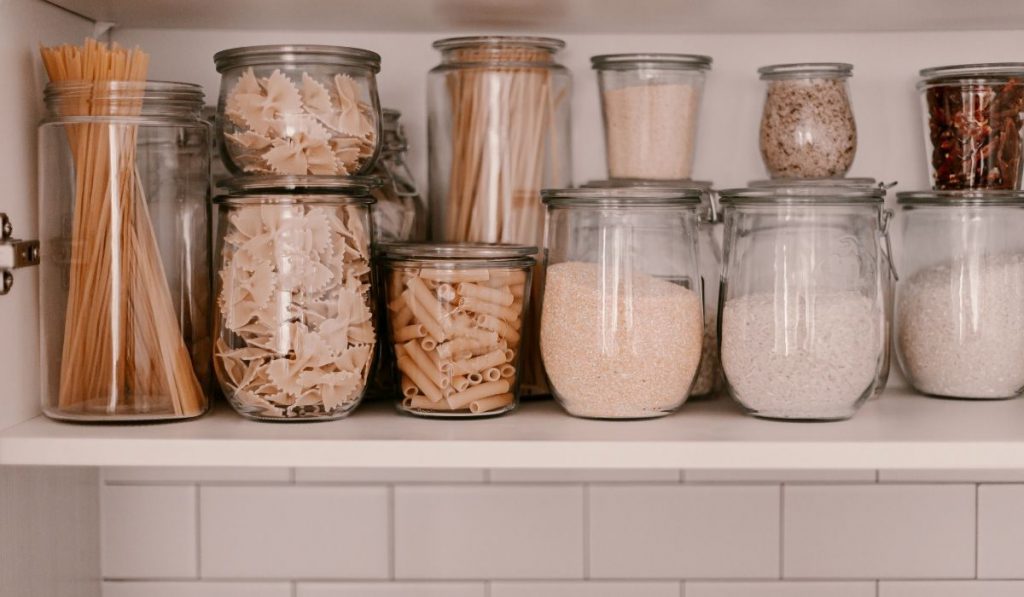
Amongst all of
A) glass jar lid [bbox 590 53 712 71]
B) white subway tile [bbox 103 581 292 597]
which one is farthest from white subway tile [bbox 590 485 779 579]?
glass jar lid [bbox 590 53 712 71]

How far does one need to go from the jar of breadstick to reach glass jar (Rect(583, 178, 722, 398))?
155 mm

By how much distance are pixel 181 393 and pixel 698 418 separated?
0.43 metres

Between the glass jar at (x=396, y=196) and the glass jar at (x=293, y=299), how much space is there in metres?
0.13

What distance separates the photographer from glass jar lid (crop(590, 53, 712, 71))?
978mm

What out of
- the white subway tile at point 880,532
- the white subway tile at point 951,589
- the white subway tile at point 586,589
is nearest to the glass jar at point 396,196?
the white subway tile at point 586,589

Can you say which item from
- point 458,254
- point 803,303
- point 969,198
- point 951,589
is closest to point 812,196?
point 803,303

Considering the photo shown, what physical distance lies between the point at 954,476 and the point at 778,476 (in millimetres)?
187

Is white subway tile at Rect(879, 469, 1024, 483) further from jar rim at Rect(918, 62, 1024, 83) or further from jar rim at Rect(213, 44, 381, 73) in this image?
jar rim at Rect(213, 44, 381, 73)

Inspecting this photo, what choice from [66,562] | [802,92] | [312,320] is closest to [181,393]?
[312,320]

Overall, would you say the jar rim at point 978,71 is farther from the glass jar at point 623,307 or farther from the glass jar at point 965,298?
the glass jar at point 623,307

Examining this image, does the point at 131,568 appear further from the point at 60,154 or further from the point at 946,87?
the point at 946,87

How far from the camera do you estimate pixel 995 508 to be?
3.66 feet

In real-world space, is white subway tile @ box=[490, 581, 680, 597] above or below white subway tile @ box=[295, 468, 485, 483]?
below

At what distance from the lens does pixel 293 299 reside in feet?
2.72
